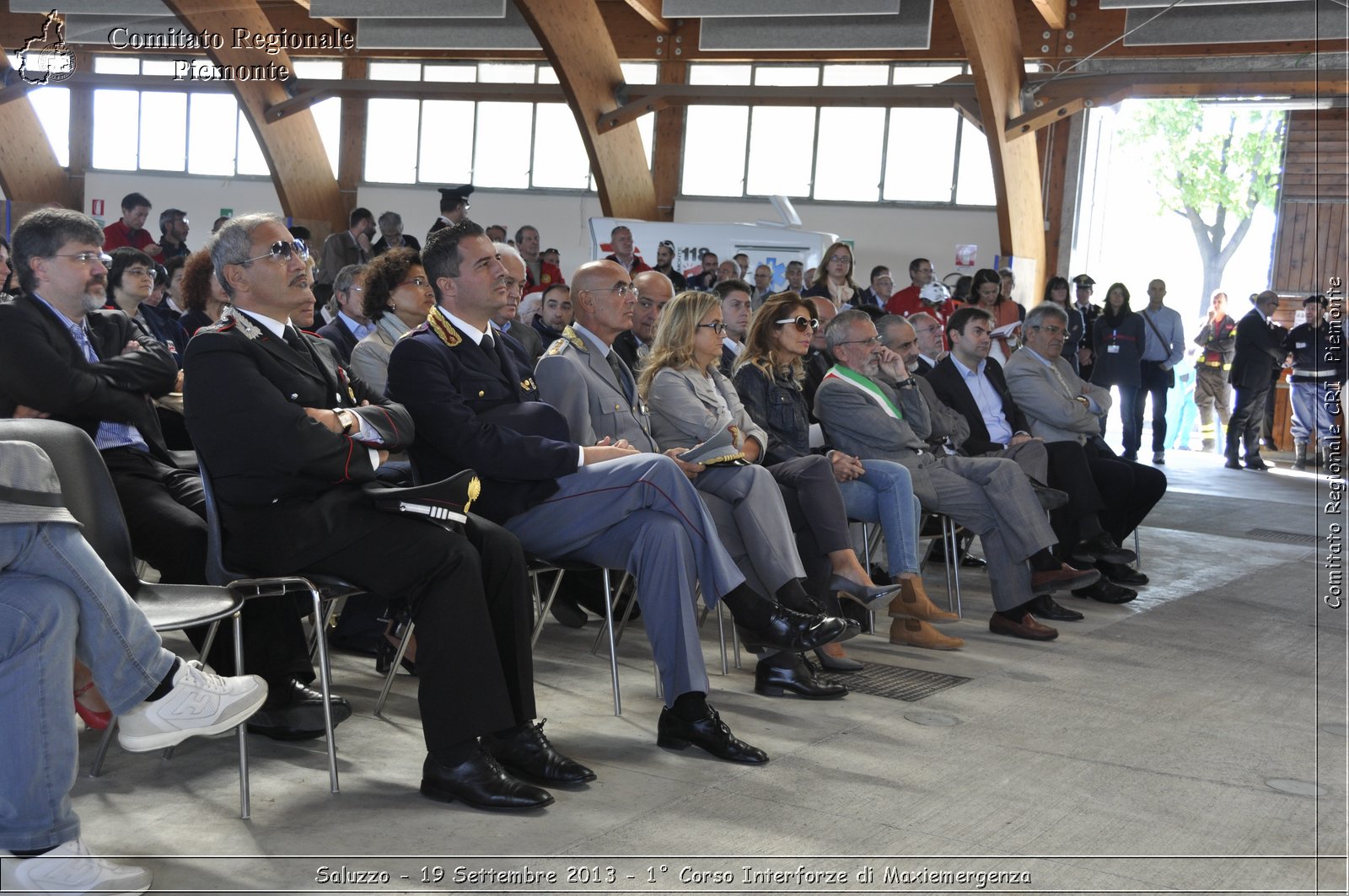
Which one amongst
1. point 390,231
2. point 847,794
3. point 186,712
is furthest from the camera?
point 390,231

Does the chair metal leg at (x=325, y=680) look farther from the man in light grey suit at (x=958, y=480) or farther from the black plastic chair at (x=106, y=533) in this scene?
the man in light grey suit at (x=958, y=480)

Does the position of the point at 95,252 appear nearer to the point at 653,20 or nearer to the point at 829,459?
the point at 829,459

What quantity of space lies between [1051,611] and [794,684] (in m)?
1.89

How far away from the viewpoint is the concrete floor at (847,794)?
7.47 feet

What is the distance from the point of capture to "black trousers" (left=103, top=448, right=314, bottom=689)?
3.00 meters

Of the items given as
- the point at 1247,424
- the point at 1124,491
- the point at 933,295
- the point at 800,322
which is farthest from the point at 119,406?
the point at 1247,424

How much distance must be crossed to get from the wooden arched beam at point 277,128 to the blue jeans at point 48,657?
541 inches

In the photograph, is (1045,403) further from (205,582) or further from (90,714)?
(90,714)

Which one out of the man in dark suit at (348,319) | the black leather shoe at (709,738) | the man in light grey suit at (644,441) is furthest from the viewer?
the man in dark suit at (348,319)

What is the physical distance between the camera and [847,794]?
108 inches

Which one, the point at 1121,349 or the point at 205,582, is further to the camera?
the point at 1121,349

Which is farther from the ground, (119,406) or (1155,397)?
(1155,397)

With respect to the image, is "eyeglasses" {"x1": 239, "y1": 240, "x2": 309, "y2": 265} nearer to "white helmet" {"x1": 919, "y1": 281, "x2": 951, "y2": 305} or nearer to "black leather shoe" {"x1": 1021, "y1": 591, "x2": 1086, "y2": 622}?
"black leather shoe" {"x1": 1021, "y1": 591, "x2": 1086, "y2": 622}

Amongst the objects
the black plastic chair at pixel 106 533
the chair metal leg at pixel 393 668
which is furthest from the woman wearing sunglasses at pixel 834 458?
the black plastic chair at pixel 106 533
